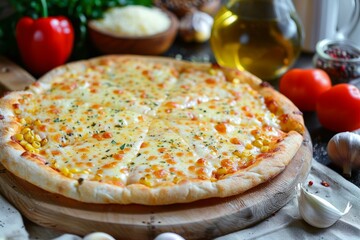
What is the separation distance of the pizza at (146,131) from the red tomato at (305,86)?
382 millimetres

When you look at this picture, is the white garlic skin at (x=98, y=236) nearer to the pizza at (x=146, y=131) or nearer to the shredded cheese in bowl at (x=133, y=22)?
the pizza at (x=146, y=131)

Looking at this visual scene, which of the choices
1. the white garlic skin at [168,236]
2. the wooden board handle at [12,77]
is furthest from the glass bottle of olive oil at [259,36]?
the white garlic skin at [168,236]

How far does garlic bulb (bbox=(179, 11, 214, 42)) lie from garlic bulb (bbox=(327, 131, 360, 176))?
242 centimetres

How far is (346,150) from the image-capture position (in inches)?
165

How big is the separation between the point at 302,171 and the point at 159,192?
→ 111 centimetres

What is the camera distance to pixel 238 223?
11.7ft

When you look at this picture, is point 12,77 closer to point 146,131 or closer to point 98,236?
point 146,131

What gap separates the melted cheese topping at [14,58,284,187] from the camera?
147 inches

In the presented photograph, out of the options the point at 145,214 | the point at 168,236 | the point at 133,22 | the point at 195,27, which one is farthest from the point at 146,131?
the point at 195,27

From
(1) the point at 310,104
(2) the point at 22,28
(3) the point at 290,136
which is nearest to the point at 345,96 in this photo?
(1) the point at 310,104

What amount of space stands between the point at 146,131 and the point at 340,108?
1.58m

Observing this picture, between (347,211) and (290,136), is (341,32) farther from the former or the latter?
(347,211)

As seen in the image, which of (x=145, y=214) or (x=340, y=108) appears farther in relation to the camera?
(x=340, y=108)

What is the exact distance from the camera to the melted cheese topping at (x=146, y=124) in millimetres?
3736
